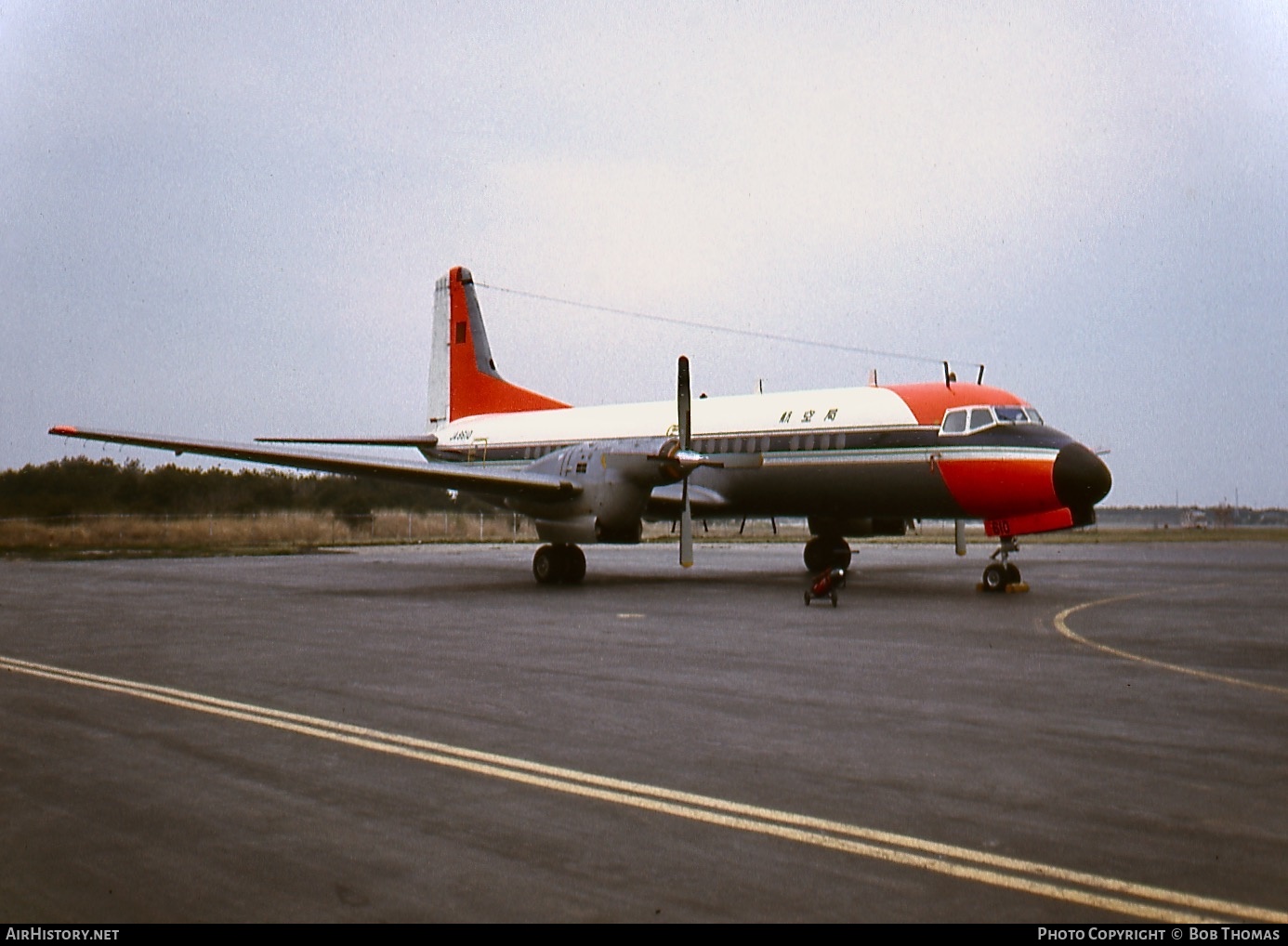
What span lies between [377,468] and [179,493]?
42260mm

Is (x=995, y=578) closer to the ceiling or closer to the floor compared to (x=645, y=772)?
closer to the ceiling

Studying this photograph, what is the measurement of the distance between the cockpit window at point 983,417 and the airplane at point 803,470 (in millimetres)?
27

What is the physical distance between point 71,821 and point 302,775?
126 cm

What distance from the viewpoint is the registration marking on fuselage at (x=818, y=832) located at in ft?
13.2

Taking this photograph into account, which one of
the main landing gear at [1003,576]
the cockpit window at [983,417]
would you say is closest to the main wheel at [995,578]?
the main landing gear at [1003,576]

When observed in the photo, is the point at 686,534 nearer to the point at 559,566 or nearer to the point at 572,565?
the point at 572,565

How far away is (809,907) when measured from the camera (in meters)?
4.04

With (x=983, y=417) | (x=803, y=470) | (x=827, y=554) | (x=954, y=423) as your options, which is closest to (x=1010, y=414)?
(x=983, y=417)

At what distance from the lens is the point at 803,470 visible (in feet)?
72.1

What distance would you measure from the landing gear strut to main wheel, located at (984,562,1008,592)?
15.8 feet

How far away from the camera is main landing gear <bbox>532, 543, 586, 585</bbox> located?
870 inches

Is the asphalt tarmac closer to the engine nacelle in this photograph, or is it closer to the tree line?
the engine nacelle

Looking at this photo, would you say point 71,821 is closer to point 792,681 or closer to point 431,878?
point 431,878

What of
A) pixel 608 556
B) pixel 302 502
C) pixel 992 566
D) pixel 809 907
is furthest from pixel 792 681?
pixel 302 502
